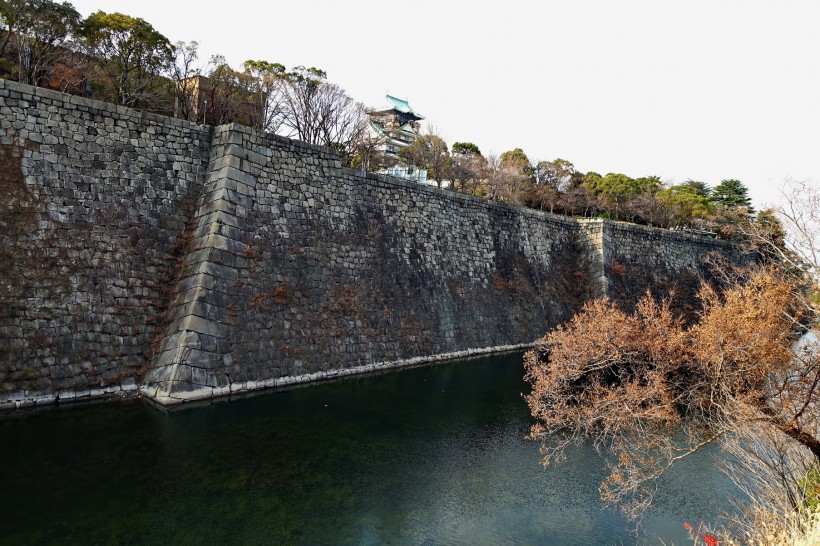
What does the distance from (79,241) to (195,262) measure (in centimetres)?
266

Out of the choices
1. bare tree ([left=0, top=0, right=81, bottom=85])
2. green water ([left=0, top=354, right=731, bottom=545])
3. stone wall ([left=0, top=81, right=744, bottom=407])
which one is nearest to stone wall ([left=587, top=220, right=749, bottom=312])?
stone wall ([left=0, top=81, right=744, bottom=407])

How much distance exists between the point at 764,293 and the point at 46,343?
13.5 meters

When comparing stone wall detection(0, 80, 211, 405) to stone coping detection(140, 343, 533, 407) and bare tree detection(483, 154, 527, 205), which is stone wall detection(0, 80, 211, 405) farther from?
bare tree detection(483, 154, 527, 205)

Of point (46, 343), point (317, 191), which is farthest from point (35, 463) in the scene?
point (317, 191)

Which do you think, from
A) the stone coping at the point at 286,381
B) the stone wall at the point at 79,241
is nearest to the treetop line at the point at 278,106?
the stone wall at the point at 79,241

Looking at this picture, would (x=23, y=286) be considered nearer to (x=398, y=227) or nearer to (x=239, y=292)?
(x=239, y=292)

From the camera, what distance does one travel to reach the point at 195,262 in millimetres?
14070

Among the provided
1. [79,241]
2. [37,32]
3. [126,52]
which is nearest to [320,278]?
[79,241]

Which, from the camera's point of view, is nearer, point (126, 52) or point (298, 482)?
point (298, 482)

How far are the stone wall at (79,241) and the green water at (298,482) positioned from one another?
122 cm

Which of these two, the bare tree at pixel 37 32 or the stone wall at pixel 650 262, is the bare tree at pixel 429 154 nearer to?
the stone wall at pixel 650 262

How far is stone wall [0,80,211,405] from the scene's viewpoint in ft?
37.1

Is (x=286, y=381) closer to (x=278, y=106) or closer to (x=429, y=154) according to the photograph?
(x=278, y=106)

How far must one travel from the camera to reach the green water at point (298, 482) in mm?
7980
